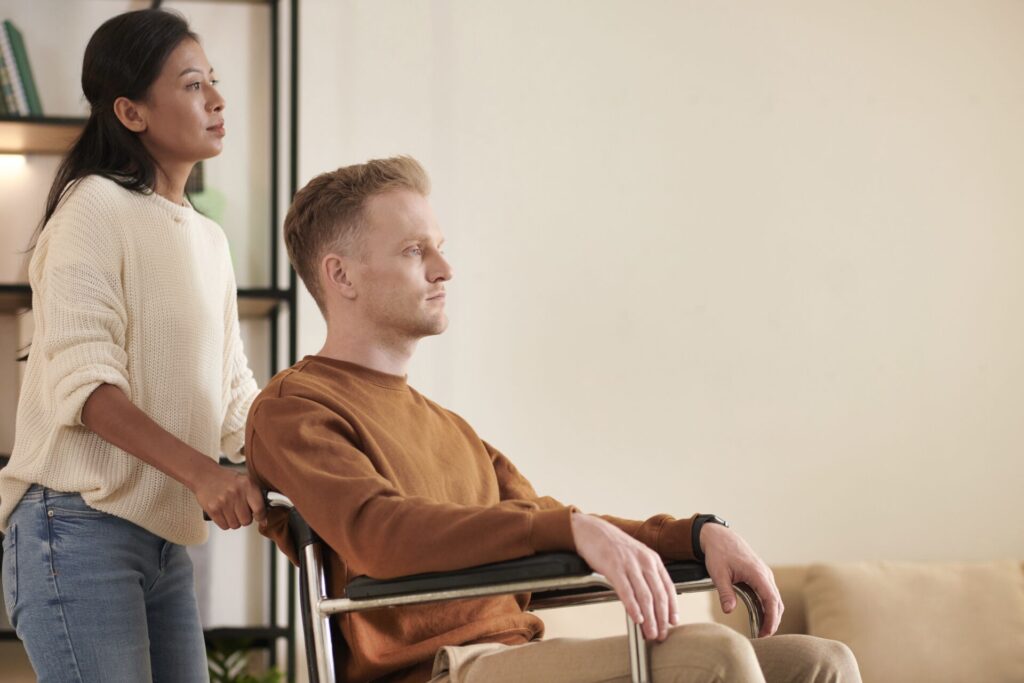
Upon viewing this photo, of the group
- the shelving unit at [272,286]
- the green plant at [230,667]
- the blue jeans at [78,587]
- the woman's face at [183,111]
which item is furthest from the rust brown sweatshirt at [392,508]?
the green plant at [230,667]

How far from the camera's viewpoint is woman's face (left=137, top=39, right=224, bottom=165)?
5.39ft

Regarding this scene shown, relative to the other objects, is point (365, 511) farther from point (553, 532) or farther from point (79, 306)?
point (79, 306)

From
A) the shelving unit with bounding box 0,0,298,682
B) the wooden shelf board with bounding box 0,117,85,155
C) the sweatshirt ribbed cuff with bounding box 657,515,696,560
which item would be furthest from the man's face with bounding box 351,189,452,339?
the wooden shelf board with bounding box 0,117,85,155

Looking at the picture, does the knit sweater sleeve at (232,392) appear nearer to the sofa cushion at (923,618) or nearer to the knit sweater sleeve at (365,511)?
the knit sweater sleeve at (365,511)

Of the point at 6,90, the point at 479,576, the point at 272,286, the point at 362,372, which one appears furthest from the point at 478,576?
the point at 6,90

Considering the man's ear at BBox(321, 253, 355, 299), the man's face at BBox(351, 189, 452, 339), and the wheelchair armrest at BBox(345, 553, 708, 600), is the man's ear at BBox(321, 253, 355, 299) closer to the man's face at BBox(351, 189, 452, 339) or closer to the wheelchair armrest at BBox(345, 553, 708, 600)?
the man's face at BBox(351, 189, 452, 339)

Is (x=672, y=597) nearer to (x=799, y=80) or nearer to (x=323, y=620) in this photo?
(x=323, y=620)

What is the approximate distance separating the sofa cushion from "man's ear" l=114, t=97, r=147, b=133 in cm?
186

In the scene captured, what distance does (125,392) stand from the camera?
1523 millimetres

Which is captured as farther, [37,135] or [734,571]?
[37,135]

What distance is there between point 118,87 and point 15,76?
1154 mm

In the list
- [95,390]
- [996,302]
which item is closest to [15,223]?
[95,390]

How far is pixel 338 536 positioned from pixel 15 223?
1.85 m

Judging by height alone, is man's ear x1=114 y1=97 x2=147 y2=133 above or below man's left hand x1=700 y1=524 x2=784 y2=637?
above
